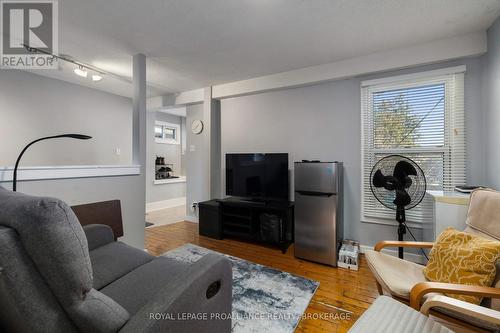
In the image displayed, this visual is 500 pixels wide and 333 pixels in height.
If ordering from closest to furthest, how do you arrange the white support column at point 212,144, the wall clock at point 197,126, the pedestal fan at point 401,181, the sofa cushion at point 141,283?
the sofa cushion at point 141,283 → the pedestal fan at point 401,181 → the white support column at point 212,144 → the wall clock at point 197,126

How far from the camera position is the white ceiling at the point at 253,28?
1819 mm

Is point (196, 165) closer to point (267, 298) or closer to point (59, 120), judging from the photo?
point (59, 120)

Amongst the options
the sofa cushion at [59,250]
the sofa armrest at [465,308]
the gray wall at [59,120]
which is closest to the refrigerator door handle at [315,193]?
the sofa armrest at [465,308]

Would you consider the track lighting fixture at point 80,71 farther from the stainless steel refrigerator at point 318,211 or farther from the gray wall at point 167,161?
the stainless steel refrigerator at point 318,211

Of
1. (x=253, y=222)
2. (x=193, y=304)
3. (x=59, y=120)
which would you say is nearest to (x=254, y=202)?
(x=253, y=222)

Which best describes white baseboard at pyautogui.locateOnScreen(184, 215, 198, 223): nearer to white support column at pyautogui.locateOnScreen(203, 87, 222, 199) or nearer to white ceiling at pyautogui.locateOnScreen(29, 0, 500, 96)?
white support column at pyautogui.locateOnScreen(203, 87, 222, 199)

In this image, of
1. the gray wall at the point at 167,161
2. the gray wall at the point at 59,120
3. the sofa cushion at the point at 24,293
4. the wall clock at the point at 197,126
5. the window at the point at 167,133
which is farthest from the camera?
the window at the point at 167,133

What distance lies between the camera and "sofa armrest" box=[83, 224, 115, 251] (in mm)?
1665

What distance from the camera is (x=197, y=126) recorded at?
408 cm

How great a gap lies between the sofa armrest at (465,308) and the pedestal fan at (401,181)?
1029mm

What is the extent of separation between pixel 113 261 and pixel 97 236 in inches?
14.5

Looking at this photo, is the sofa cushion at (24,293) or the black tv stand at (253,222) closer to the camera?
the sofa cushion at (24,293)

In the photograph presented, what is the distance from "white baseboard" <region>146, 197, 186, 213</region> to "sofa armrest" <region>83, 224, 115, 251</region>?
10.9ft

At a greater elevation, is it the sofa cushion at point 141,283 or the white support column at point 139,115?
the white support column at point 139,115
